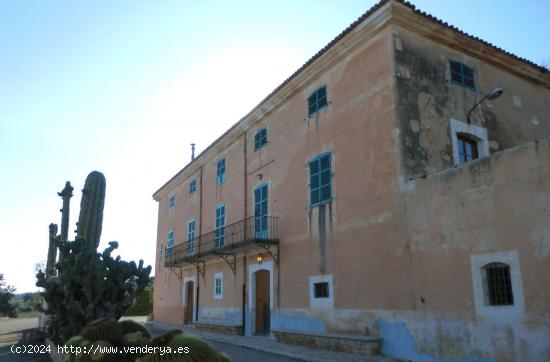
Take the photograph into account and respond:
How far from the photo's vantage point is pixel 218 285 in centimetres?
1958

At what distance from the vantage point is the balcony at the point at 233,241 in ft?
51.0

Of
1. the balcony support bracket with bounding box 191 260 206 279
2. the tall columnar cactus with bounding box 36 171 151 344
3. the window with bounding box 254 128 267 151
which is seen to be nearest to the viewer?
the tall columnar cactus with bounding box 36 171 151 344

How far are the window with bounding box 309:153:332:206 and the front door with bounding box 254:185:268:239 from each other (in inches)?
104

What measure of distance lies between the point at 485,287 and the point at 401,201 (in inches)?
105

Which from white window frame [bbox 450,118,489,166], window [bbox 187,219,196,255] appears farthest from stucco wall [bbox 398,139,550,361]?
window [bbox 187,219,196,255]

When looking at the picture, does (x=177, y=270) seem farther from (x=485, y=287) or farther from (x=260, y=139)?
(x=485, y=287)

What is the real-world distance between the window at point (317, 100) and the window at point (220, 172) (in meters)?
6.75

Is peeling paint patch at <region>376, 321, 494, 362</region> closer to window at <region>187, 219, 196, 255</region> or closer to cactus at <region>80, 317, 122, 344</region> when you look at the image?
cactus at <region>80, 317, 122, 344</region>

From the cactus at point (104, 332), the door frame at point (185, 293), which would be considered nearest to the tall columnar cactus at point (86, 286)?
the cactus at point (104, 332)

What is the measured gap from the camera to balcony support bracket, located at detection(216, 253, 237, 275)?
18078 mm

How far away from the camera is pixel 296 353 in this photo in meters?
11.6

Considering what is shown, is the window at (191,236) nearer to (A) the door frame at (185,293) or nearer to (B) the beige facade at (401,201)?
(A) the door frame at (185,293)

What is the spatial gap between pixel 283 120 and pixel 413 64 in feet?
17.7

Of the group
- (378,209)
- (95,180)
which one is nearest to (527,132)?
(378,209)
